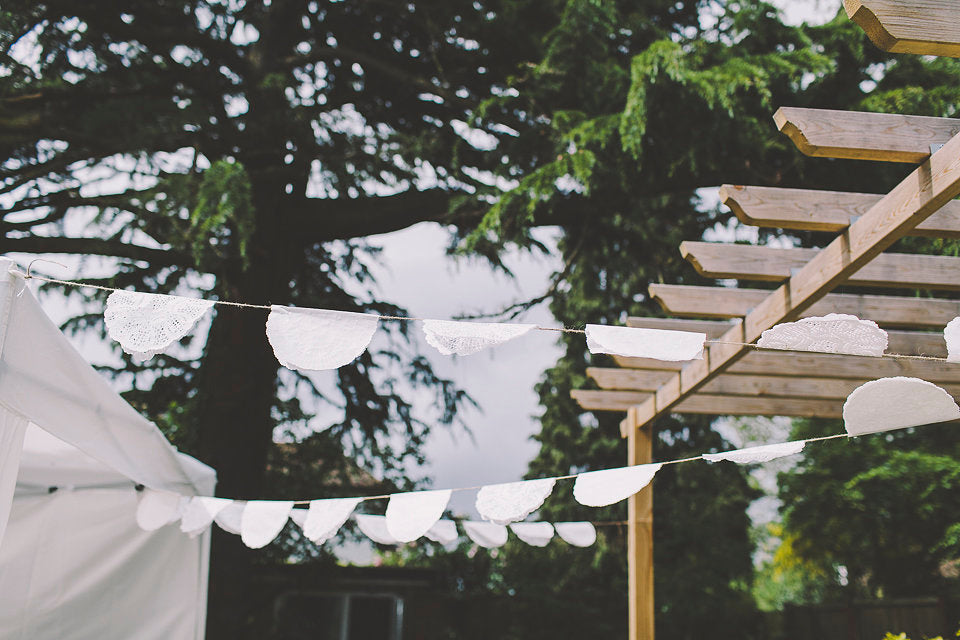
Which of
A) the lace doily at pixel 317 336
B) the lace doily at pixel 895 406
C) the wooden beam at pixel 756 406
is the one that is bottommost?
the lace doily at pixel 895 406

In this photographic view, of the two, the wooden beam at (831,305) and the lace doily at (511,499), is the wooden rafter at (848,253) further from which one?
the lace doily at (511,499)

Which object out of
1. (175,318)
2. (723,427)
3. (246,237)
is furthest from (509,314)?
(723,427)

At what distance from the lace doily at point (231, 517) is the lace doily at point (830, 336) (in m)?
2.86

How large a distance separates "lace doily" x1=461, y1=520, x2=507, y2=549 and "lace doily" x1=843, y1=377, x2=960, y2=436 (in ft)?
9.21

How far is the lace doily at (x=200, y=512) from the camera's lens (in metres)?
3.90

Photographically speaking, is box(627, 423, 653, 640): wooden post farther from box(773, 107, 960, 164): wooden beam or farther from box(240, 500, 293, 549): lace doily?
box(773, 107, 960, 164): wooden beam

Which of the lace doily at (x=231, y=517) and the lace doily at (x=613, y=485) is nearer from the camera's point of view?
the lace doily at (x=613, y=485)

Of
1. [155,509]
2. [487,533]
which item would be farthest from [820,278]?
[155,509]

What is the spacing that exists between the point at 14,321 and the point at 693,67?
4.00 m

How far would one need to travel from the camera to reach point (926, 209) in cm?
241

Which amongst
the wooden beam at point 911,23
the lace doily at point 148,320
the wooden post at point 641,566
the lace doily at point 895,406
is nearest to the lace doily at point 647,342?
the lace doily at point 895,406

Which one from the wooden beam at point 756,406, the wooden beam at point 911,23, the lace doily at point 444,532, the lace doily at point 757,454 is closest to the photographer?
the wooden beam at point 911,23

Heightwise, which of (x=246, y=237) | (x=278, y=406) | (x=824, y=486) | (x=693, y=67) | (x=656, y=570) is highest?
(x=693, y=67)

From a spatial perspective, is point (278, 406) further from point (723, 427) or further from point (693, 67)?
point (723, 427)
